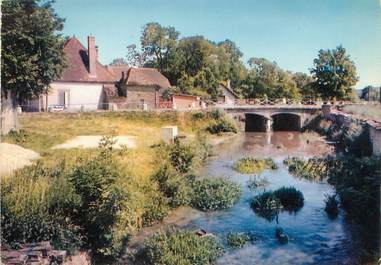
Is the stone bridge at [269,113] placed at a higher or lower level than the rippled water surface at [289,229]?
higher

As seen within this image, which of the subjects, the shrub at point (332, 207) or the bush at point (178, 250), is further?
the shrub at point (332, 207)

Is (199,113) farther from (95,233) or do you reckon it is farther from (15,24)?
(95,233)

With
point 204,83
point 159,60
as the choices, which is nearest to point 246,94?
point 204,83

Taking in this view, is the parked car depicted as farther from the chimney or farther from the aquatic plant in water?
the aquatic plant in water

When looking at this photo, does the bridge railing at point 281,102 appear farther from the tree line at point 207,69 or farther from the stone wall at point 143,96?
the stone wall at point 143,96

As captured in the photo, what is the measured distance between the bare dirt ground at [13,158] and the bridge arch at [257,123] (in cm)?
4141

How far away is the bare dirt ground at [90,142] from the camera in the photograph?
2416cm

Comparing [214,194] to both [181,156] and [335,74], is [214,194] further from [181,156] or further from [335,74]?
[335,74]

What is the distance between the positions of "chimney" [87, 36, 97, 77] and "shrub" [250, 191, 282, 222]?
3265 centimetres

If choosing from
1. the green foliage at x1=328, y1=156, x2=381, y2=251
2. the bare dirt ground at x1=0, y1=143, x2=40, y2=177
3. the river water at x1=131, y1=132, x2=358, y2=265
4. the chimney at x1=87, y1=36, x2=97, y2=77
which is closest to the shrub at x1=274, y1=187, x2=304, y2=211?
the river water at x1=131, y1=132, x2=358, y2=265

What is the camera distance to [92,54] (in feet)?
156

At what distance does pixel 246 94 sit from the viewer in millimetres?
75125

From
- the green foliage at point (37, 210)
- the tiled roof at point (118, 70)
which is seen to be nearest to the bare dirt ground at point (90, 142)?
the green foliage at point (37, 210)

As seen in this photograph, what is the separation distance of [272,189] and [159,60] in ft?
167
